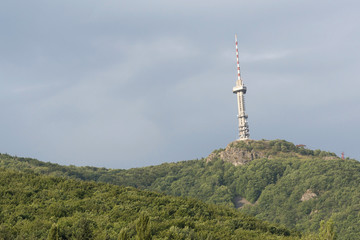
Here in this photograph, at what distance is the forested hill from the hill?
2326 inches

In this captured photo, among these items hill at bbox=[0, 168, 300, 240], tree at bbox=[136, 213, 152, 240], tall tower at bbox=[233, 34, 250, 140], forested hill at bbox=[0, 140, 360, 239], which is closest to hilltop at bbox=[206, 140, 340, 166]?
forested hill at bbox=[0, 140, 360, 239]

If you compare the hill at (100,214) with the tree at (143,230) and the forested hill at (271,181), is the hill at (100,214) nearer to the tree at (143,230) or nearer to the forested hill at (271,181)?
the tree at (143,230)

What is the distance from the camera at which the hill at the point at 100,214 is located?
160 ft

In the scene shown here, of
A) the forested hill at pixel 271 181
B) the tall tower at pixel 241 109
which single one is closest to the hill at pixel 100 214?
the forested hill at pixel 271 181

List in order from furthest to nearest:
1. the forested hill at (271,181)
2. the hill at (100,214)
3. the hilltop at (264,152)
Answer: the hilltop at (264,152), the forested hill at (271,181), the hill at (100,214)

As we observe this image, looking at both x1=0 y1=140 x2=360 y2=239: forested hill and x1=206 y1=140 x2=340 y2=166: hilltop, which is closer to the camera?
x1=0 y1=140 x2=360 y2=239: forested hill

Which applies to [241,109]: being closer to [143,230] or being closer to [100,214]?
[100,214]

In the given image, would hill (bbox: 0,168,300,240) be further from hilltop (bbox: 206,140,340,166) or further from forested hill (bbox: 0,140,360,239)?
hilltop (bbox: 206,140,340,166)

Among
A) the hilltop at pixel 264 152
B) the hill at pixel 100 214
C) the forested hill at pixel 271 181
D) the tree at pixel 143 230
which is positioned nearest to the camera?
the tree at pixel 143 230

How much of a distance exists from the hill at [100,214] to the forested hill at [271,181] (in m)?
59.1

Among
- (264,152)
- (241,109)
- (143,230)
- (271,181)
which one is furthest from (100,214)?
(264,152)

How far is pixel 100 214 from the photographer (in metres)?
57.4

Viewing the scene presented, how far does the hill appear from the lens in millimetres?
48625

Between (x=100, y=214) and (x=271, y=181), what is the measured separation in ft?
412
